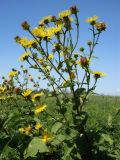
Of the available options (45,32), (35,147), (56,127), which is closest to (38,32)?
(45,32)

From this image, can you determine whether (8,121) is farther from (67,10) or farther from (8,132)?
(67,10)

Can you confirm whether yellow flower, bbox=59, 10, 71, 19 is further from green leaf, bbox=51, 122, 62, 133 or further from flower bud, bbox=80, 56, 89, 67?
green leaf, bbox=51, 122, 62, 133

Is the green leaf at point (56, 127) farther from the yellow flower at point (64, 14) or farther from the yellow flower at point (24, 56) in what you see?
the yellow flower at point (64, 14)

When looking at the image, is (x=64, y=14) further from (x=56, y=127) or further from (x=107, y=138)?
(x=107, y=138)

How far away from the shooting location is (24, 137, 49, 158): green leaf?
3.53 m

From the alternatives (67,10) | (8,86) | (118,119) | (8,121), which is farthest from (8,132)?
(118,119)

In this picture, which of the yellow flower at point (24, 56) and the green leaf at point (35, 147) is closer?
the green leaf at point (35, 147)

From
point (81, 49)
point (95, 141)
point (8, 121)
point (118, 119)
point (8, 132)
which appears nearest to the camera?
point (8, 121)

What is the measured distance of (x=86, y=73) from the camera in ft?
14.0

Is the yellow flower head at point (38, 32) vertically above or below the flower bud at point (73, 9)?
below

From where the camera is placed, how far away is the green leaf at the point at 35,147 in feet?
11.6

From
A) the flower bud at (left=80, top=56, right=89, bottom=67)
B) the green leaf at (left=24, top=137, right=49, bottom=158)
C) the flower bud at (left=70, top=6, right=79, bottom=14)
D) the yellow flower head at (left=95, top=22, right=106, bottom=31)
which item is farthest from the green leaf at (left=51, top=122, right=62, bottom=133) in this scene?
the flower bud at (left=70, top=6, right=79, bottom=14)

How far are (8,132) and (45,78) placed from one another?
0.87 meters

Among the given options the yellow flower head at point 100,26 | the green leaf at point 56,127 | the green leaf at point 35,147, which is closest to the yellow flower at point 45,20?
the yellow flower head at point 100,26
